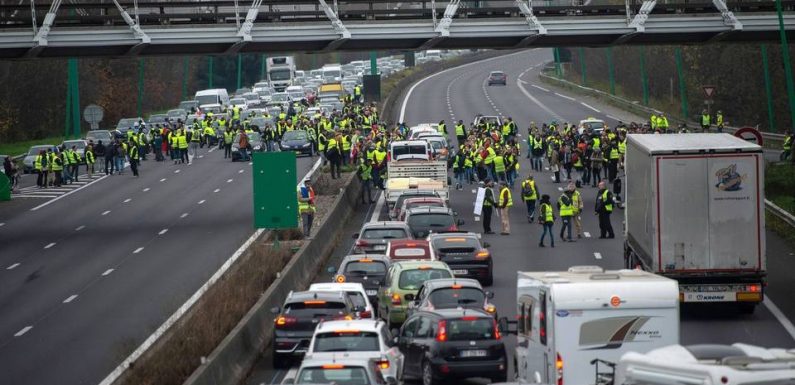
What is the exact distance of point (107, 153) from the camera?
64.1 metres

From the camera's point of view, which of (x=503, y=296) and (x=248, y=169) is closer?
(x=503, y=296)

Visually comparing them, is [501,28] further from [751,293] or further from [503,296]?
[751,293]

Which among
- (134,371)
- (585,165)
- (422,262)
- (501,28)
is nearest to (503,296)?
(422,262)

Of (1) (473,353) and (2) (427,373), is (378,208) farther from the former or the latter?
(1) (473,353)

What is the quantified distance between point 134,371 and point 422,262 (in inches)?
305

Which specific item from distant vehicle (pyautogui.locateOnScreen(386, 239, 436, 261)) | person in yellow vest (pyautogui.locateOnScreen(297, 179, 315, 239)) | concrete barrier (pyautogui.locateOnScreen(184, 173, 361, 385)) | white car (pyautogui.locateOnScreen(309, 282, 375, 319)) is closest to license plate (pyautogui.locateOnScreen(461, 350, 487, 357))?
concrete barrier (pyautogui.locateOnScreen(184, 173, 361, 385))

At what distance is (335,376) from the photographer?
18.5 meters

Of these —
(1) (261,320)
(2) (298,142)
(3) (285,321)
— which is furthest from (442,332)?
(2) (298,142)

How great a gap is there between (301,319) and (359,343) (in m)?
3.58

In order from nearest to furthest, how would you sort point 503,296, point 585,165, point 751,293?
point 751,293, point 503,296, point 585,165

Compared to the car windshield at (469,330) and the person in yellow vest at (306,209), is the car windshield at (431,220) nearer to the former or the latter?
the person in yellow vest at (306,209)

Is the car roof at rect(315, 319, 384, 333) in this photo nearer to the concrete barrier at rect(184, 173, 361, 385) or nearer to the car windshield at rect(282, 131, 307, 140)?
the concrete barrier at rect(184, 173, 361, 385)

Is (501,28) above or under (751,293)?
above

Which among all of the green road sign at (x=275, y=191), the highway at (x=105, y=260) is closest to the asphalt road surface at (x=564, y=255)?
the green road sign at (x=275, y=191)
